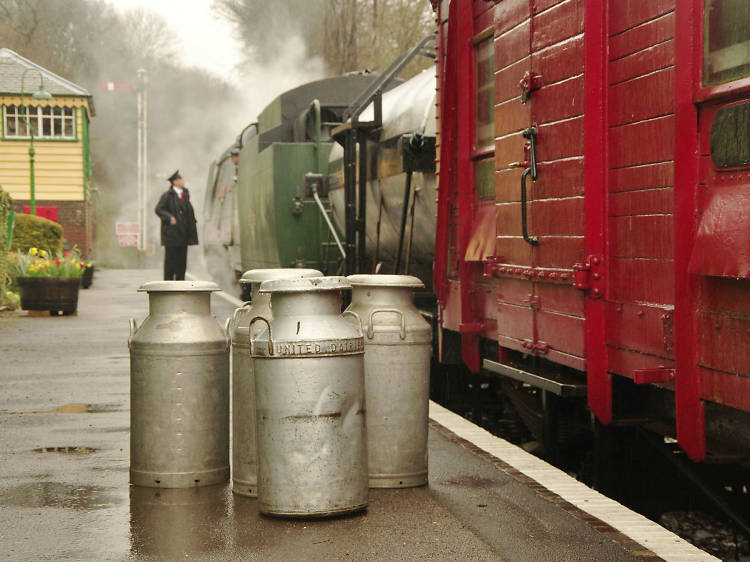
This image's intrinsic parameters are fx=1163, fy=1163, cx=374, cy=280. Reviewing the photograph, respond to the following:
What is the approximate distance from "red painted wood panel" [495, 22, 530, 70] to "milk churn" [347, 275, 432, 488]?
1.55m

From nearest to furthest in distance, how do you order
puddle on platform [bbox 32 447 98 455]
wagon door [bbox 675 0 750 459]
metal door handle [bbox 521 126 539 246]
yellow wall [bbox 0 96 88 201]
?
wagon door [bbox 675 0 750 459] → metal door handle [bbox 521 126 539 246] → puddle on platform [bbox 32 447 98 455] → yellow wall [bbox 0 96 88 201]

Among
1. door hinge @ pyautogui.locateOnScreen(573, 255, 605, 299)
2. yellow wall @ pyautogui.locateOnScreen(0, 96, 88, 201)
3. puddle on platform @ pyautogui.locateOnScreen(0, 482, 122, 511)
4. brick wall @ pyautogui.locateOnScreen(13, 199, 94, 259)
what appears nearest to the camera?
door hinge @ pyautogui.locateOnScreen(573, 255, 605, 299)

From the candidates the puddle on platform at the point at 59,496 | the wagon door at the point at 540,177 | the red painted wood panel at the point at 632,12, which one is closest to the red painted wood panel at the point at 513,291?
the wagon door at the point at 540,177

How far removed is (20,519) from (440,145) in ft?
13.6

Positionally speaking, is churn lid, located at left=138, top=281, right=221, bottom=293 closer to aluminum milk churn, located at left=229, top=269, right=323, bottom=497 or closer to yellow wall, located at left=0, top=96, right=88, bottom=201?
aluminum milk churn, located at left=229, top=269, right=323, bottom=497

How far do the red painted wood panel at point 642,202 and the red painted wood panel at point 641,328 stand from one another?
40 cm

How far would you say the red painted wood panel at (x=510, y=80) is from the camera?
6391 millimetres

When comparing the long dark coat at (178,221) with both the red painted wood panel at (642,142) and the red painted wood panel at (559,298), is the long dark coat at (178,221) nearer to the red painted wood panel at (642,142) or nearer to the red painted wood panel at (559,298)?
the red painted wood panel at (559,298)

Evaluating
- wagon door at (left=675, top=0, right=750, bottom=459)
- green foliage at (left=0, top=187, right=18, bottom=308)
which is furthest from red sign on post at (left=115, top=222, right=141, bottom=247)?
wagon door at (left=675, top=0, right=750, bottom=459)

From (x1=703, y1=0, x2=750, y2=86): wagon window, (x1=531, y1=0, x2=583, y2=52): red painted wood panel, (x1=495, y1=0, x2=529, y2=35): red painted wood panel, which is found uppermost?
(x1=495, y1=0, x2=529, y2=35): red painted wood panel

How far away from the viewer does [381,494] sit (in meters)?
5.61

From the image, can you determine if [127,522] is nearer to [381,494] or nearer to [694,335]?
[381,494]

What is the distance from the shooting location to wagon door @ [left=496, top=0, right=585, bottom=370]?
562cm

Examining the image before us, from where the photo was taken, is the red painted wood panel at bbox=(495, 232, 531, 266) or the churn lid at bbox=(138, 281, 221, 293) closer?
the churn lid at bbox=(138, 281, 221, 293)
